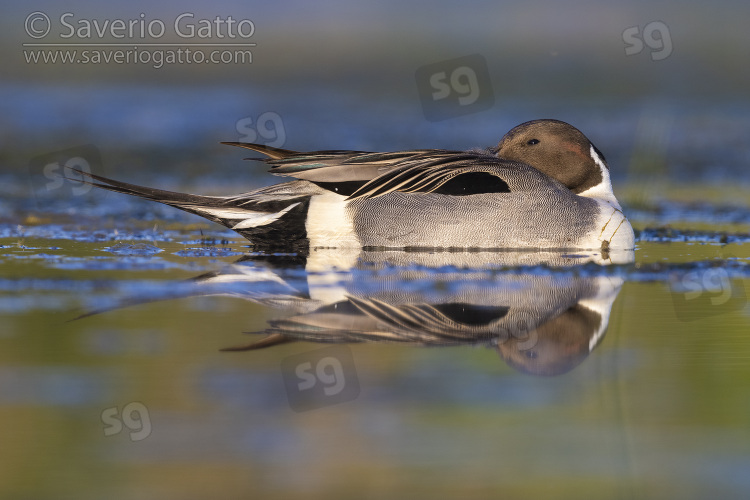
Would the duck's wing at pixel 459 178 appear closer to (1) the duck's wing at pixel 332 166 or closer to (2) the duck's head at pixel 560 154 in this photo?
(1) the duck's wing at pixel 332 166

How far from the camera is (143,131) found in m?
13.6

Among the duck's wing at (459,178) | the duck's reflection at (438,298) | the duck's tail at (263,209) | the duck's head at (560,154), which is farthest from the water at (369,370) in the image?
the duck's head at (560,154)

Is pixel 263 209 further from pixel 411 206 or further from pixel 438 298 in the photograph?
pixel 438 298

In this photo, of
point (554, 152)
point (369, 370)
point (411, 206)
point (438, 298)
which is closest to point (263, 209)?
point (411, 206)

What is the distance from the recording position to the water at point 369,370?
142 inches

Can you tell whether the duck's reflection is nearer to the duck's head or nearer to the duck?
the duck

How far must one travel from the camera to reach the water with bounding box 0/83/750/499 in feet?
11.9

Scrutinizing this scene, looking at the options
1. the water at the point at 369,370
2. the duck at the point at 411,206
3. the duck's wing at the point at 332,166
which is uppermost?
the duck's wing at the point at 332,166

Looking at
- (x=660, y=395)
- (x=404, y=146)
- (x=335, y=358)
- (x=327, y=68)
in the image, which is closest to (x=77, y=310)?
(x=335, y=358)

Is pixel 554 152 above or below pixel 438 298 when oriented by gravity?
above

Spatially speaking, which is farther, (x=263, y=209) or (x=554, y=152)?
(x=554, y=152)

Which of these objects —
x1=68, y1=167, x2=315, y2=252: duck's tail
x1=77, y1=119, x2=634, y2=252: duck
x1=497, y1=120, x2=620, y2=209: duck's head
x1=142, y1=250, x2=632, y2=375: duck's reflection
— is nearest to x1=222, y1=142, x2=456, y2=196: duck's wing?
x1=77, y1=119, x2=634, y2=252: duck

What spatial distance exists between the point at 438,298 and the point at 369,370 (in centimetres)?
132

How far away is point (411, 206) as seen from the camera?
7.53 m
